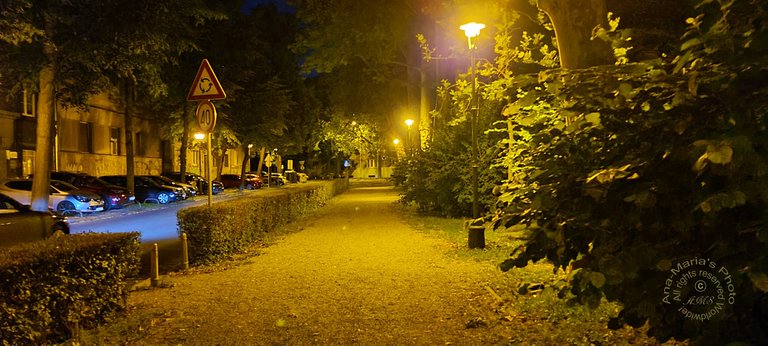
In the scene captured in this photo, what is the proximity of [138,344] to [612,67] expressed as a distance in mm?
4803

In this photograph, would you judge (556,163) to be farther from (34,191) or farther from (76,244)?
(34,191)

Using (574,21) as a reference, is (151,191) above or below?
below

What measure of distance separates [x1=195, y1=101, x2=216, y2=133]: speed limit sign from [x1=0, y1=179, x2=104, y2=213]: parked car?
47.7 feet

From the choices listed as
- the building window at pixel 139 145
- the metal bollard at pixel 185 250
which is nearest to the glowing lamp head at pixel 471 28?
the metal bollard at pixel 185 250

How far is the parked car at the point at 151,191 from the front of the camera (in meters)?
31.4

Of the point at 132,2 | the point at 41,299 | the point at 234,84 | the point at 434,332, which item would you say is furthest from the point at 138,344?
the point at 234,84

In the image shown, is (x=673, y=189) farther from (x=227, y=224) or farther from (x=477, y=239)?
(x=227, y=224)

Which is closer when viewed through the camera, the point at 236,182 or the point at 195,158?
the point at 236,182

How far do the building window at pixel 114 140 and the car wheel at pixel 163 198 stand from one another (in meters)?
11.5

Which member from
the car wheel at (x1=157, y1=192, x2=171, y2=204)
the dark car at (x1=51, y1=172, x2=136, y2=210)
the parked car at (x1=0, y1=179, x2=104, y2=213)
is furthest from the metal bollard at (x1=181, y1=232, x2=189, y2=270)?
the car wheel at (x1=157, y1=192, x2=171, y2=204)

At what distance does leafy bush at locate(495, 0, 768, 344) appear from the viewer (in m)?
2.61

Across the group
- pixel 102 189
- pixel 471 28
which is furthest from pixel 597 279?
pixel 102 189

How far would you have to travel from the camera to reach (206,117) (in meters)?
9.85

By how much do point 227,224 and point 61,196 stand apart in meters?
15.4
